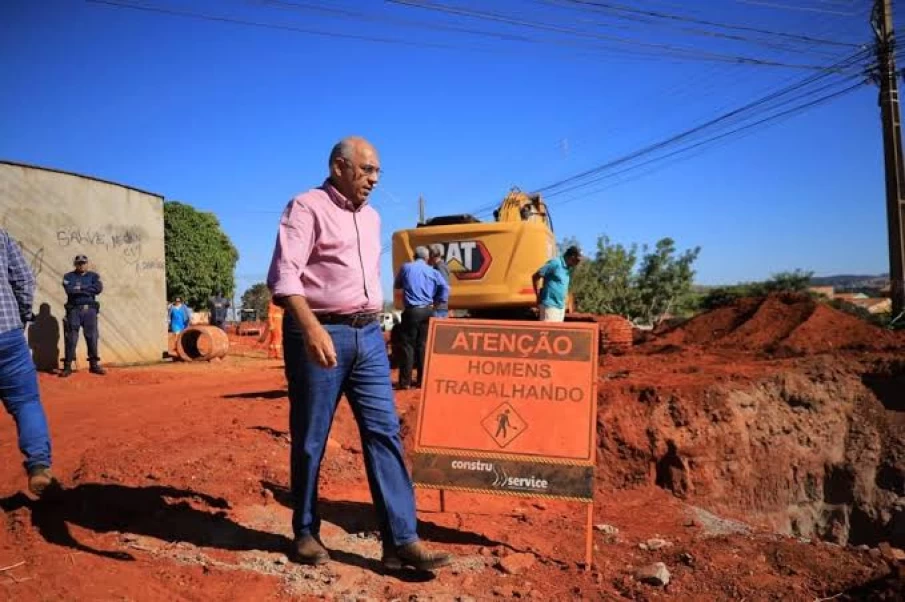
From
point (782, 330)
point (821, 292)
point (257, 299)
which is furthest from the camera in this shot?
point (257, 299)

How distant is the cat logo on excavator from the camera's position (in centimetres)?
1046

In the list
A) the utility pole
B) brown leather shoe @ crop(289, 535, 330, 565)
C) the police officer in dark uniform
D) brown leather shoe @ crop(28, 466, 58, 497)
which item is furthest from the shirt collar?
the utility pole

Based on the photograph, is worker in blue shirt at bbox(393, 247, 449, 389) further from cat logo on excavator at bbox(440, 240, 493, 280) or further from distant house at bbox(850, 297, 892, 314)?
distant house at bbox(850, 297, 892, 314)

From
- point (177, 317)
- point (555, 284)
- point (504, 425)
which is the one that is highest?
point (555, 284)

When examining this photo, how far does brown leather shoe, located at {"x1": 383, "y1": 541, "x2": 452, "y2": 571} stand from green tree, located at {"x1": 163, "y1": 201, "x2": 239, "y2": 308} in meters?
29.2

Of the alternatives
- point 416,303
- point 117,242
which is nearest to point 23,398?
point 416,303

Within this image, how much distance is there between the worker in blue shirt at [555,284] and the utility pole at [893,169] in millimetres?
9243

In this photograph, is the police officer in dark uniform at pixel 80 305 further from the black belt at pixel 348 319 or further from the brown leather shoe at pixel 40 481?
the black belt at pixel 348 319

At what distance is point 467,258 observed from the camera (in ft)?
34.6

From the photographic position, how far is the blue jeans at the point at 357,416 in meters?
3.17

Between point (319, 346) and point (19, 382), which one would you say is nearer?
point (319, 346)

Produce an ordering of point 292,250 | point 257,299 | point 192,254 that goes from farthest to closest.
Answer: point 257,299
point 192,254
point 292,250

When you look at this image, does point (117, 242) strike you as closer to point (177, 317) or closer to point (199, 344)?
point (199, 344)

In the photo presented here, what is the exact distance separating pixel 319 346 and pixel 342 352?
1.05 feet
